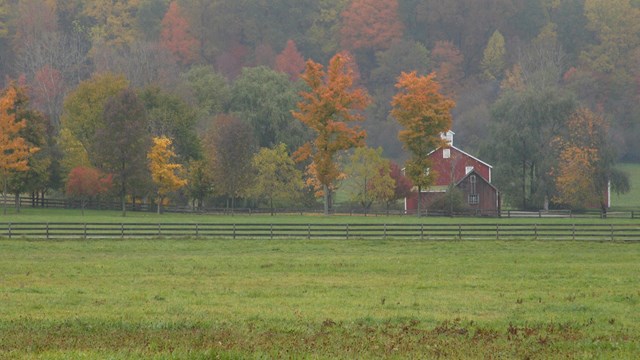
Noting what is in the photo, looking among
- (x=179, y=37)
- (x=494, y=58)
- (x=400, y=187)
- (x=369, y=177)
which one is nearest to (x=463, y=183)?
(x=400, y=187)

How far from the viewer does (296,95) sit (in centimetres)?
10638

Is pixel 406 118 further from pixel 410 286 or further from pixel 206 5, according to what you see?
pixel 206 5

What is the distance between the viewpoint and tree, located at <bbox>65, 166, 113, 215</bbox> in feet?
272

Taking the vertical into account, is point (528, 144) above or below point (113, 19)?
below

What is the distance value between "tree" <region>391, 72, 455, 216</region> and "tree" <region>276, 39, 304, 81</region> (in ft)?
218

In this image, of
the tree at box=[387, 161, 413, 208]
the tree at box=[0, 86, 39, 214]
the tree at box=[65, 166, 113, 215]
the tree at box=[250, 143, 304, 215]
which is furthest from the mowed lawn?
the tree at box=[387, 161, 413, 208]

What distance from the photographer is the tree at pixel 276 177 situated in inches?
3735

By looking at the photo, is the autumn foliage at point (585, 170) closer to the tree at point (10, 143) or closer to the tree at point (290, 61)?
the tree at point (10, 143)

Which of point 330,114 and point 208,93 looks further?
point 208,93

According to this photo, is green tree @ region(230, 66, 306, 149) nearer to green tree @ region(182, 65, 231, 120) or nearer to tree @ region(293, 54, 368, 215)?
green tree @ region(182, 65, 231, 120)

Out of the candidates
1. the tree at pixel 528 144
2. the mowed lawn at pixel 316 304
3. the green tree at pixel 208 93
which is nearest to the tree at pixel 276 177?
the green tree at pixel 208 93

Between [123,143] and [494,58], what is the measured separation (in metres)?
89.5

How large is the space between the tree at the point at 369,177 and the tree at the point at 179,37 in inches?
2581

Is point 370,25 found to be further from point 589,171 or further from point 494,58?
point 589,171
